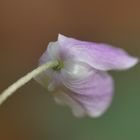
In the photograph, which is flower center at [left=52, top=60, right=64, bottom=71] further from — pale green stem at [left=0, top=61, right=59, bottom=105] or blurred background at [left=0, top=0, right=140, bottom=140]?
blurred background at [left=0, top=0, right=140, bottom=140]

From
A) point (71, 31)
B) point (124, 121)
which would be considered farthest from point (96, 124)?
point (71, 31)

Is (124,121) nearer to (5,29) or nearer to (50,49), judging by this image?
(5,29)

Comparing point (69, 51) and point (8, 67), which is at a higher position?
point (69, 51)

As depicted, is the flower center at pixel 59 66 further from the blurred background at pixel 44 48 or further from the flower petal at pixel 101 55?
the blurred background at pixel 44 48

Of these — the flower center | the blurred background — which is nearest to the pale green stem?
the flower center

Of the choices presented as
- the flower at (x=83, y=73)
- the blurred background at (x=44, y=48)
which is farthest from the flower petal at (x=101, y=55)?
the blurred background at (x=44, y=48)

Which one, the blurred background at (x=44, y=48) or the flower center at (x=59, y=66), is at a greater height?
the flower center at (x=59, y=66)
